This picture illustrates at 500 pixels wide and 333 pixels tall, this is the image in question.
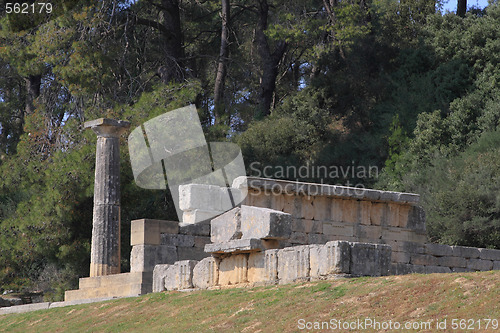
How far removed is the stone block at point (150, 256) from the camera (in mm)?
15227

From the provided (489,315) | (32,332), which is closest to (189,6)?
(32,332)

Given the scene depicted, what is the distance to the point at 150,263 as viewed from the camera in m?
15.3

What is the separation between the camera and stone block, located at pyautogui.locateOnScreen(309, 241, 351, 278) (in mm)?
10586

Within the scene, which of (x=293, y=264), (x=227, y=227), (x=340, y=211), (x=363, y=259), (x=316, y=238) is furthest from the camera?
(x=340, y=211)

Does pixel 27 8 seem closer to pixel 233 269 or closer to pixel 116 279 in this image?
pixel 116 279

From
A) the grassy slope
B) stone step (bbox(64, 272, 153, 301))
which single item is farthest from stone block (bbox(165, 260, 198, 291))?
stone step (bbox(64, 272, 153, 301))

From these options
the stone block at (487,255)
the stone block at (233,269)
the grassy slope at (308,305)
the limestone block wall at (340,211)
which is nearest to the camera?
the grassy slope at (308,305)

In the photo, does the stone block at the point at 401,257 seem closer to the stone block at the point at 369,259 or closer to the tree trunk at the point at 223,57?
the stone block at the point at 369,259

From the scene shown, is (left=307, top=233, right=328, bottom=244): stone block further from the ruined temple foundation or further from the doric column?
the doric column

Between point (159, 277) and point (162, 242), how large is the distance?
1782mm

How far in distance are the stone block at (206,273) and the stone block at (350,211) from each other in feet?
15.3

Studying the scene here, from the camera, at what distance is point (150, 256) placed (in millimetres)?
15305

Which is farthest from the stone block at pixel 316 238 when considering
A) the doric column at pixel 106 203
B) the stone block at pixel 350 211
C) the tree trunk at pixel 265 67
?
the tree trunk at pixel 265 67

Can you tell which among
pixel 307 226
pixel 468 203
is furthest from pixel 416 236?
pixel 468 203
